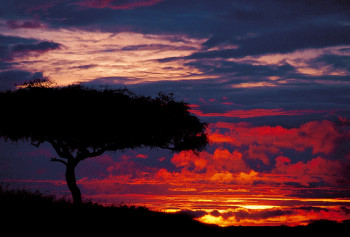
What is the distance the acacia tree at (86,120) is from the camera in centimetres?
3316

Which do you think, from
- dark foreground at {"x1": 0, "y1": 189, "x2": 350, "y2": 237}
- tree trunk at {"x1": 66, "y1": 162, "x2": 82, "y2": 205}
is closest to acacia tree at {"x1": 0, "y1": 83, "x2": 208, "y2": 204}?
tree trunk at {"x1": 66, "y1": 162, "x2": 82, "y2": 205}

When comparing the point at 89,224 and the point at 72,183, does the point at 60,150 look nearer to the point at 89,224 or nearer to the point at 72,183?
the point at 72,183

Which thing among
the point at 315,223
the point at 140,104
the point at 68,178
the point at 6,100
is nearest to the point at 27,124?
the point at 6,100

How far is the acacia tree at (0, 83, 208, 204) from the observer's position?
109 ft

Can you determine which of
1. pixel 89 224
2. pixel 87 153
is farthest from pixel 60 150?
pixel 89 224

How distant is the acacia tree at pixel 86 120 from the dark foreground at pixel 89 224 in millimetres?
7002

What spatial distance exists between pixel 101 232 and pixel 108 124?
1355 centimetres

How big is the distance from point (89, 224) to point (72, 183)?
1396 cm

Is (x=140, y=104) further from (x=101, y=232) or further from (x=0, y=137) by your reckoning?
(x=101, y=232)

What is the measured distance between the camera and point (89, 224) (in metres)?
22.1

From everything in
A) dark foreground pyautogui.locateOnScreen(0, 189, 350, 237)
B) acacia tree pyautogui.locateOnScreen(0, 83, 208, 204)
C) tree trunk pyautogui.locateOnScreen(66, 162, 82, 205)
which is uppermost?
acacia tree pyautogui.locateOnScreen(0, 83, 208, 204)

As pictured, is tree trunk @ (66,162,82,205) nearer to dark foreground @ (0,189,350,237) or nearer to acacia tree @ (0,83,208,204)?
acacia tree @ (0,83,208,204)

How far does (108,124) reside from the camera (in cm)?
3306

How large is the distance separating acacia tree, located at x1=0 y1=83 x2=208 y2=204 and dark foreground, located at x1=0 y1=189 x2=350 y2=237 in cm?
700
